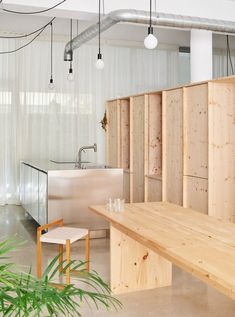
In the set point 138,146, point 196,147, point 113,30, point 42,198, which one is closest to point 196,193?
point 196,147

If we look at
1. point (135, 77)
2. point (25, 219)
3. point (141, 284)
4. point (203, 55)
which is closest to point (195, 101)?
point (203, 55)

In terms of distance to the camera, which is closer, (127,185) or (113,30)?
(127,185)

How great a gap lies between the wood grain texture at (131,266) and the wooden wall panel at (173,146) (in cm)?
187

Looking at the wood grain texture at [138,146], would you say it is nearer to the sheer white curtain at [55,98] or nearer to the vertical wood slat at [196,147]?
the vertical wood slat at [196,147]

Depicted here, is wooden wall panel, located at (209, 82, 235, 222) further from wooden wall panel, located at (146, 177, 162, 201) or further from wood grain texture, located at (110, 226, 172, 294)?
wood grain texture, located at (110, 226, 172, 294)

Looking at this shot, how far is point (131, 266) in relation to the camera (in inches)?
140

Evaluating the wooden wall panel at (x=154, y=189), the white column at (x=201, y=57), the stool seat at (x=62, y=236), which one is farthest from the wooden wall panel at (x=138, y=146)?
the stool seat at (x=62, y=236)

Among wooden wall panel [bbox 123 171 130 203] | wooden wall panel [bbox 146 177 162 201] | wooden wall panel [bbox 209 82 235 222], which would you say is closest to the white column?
wooden wall panel [bbox 209 82 235 222]

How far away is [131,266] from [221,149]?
75.9 inches

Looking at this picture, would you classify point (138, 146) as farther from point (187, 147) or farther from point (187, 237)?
point (187, 237)

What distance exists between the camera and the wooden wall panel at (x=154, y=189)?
236 inches

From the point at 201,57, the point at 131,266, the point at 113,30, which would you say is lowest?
the point at 131,266

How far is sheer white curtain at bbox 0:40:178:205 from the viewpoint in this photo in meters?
8.04

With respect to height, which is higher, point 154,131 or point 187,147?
point 154,131
